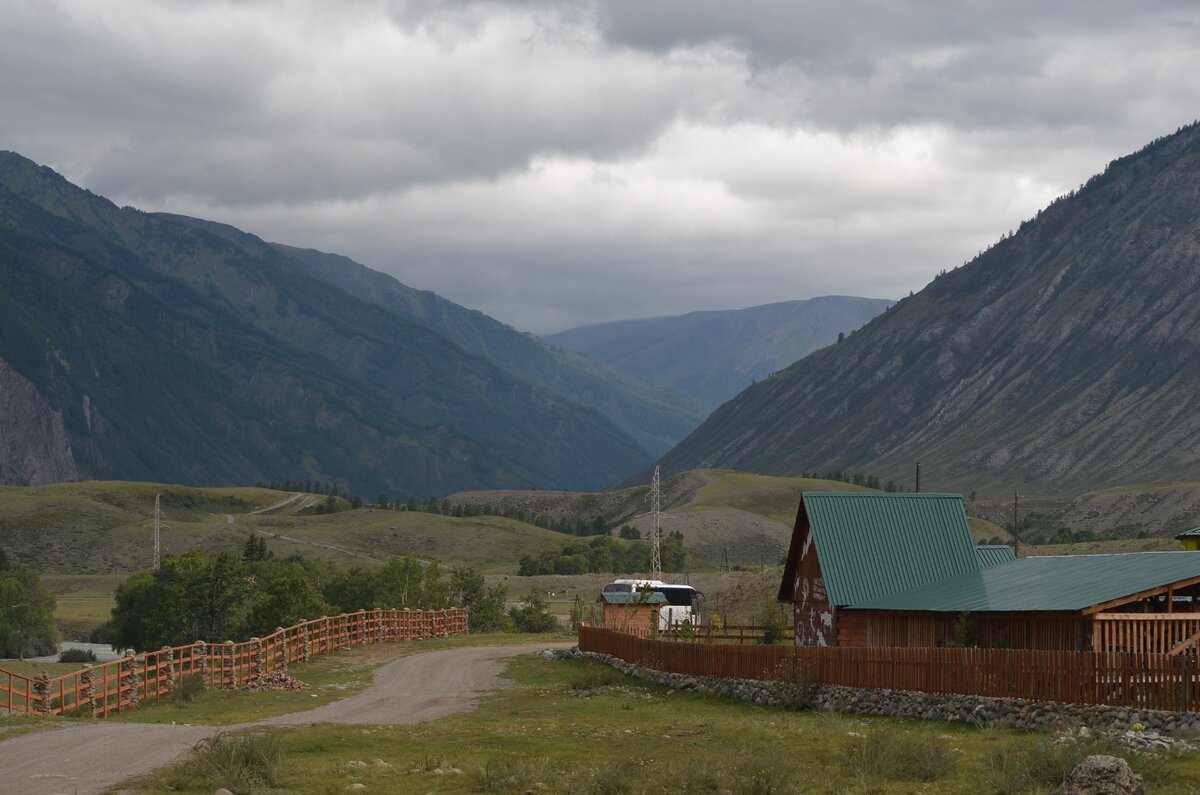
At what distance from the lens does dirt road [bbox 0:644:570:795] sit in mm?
23156

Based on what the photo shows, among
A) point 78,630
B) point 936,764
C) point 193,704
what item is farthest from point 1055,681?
point 78,630

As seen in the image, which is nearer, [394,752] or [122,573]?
[394,752]

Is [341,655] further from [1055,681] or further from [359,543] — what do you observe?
[359,543]

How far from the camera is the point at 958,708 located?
3288 centimetres

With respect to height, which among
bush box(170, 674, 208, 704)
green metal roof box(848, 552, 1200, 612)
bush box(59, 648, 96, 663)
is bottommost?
bush box(59, 648, 96, 663)

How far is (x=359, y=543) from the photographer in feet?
650

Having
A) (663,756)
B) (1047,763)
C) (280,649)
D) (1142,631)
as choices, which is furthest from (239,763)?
(280,649)

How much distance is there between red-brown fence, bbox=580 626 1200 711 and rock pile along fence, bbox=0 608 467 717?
13.2 metres

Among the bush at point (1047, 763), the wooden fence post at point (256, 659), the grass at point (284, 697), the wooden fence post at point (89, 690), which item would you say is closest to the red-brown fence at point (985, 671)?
the bush at point (1047, 763)

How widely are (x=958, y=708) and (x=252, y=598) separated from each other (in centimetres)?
6610

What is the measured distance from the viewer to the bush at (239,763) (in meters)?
22.6

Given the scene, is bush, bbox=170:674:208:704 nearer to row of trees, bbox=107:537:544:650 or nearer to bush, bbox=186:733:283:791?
bush, bbox=186:733:283:791

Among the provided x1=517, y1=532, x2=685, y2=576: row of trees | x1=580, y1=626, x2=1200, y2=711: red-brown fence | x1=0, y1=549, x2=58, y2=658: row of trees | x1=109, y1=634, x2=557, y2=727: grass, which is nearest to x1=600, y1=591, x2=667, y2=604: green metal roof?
x1=109, y1=634, x2=557, y2=727: grass

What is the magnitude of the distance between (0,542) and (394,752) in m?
185
